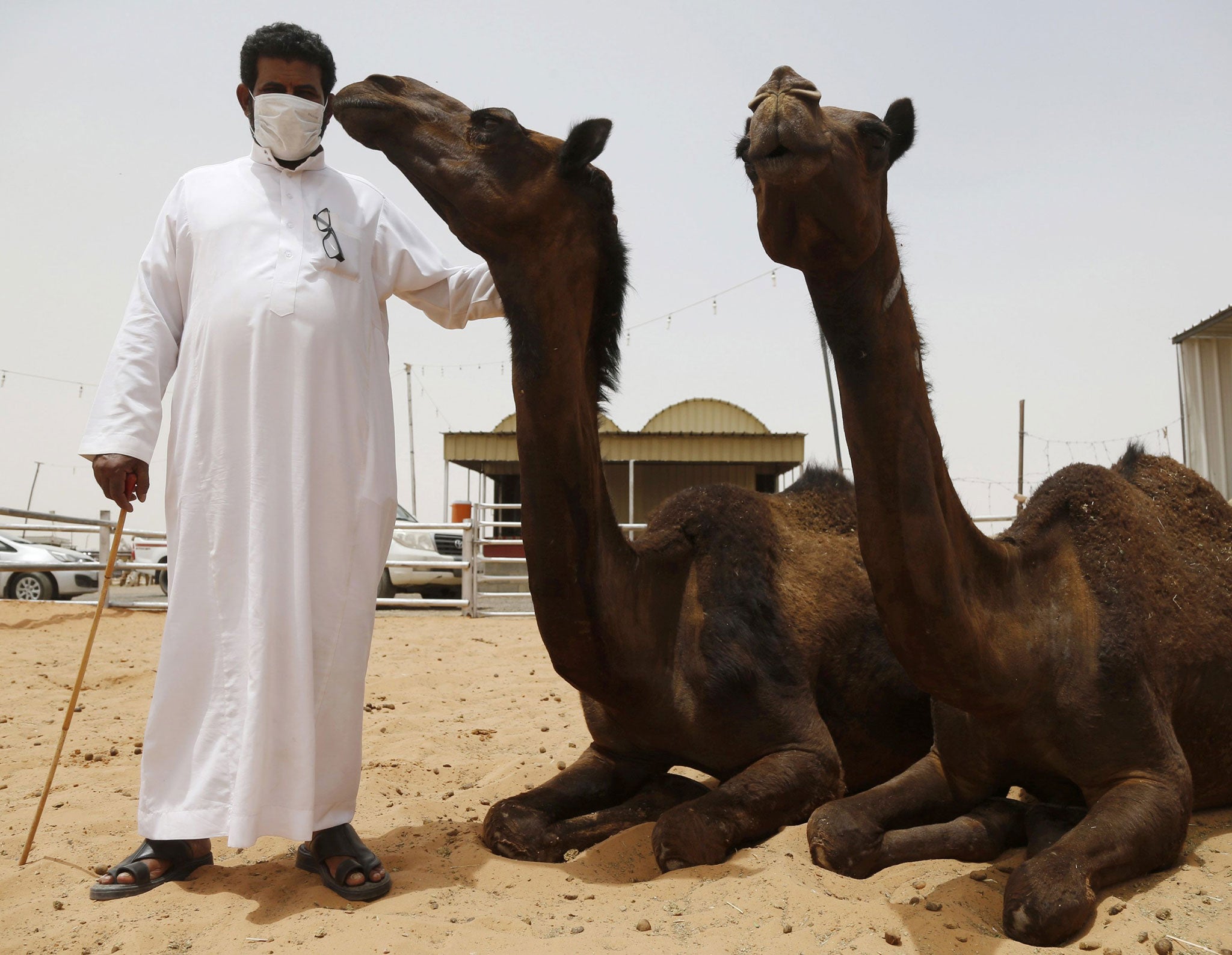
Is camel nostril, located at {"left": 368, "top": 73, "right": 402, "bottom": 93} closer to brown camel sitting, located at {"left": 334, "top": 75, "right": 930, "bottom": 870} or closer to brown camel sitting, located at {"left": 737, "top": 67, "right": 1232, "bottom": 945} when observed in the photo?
brown camel sitting, located at {"left": 334, "top": 75, "right": 930, "bottom": 870}

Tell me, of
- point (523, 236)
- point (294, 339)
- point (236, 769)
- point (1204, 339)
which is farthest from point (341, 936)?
point (1204, 339)

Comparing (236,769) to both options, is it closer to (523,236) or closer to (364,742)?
(523,236)

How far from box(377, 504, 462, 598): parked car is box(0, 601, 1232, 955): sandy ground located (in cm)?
905

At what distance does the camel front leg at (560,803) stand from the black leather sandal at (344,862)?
43 cm

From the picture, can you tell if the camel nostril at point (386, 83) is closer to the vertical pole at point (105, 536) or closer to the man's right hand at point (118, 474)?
the man's right hand at point (118, 474)

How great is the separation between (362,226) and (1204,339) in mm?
16403

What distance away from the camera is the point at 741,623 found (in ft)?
11.6

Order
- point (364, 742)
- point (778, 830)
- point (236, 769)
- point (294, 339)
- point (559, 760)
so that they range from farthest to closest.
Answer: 1. point (364, 742)
2. point (559, 760)
3. point (778, 830)
4. point (294, 339)
5. point (236, 769)

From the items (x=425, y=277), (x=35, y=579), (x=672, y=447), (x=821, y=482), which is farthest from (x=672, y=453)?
(x=425, y=277)

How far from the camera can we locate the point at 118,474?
3.03 m

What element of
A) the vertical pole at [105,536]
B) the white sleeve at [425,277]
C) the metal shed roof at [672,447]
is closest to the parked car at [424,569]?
the vertical pole at [105,536]

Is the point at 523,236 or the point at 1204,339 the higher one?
the point at 1204,339

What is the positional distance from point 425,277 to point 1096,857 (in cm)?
269

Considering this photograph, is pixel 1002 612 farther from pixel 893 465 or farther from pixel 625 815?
pixel 625 815
